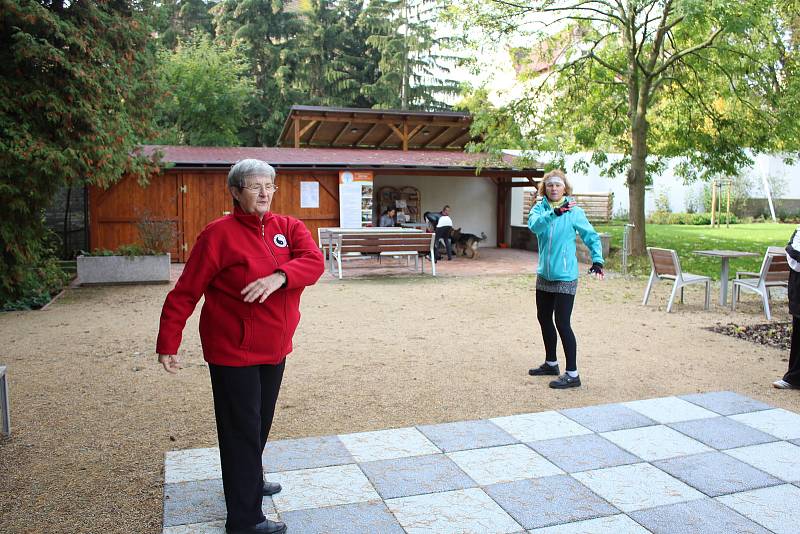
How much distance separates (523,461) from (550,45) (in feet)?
48.2

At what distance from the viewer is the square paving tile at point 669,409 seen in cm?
488

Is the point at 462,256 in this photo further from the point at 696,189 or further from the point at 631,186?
the point at 696,189

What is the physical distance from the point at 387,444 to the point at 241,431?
1505mm

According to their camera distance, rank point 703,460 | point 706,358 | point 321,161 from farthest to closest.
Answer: point 321,161 < point 706,358 < point 703,460

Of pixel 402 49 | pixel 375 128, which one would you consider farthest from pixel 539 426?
pixel 402 49

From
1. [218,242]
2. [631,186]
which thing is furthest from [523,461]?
[631,186]

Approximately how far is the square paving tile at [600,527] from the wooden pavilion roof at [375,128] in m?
17.8

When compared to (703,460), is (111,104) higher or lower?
higher

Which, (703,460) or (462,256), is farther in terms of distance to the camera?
(462,256)

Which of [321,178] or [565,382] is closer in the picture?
[565,382]

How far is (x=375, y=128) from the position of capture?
22.7 meters

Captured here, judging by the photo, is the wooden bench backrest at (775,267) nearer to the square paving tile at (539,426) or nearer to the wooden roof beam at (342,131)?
the square paving tile at (539,426)

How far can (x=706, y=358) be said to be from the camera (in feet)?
22.6

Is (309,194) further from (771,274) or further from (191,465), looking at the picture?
(191,465)
